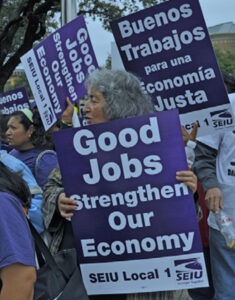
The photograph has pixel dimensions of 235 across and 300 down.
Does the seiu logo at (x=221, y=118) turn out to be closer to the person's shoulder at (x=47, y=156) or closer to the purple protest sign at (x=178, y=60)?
the purple protest sign at (x=178, y=60)

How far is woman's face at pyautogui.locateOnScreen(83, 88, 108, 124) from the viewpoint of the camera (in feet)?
7.18

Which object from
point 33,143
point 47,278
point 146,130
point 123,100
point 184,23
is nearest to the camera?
point 47,278

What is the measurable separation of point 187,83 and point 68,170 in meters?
1.09

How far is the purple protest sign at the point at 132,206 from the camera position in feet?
5.95

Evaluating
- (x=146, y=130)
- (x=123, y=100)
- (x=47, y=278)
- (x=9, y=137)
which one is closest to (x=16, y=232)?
(x=47, y=278)

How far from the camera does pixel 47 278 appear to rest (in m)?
1.48

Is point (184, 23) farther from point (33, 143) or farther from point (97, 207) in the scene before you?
point (33, 143)

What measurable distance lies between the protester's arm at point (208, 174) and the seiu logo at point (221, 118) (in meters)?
0.48

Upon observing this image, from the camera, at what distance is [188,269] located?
1.81 meters

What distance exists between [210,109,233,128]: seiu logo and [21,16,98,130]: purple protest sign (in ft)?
3.11

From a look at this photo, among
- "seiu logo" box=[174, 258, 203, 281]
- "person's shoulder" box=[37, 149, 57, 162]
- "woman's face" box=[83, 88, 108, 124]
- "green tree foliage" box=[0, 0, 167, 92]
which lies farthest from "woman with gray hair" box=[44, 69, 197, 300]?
"green tree foliage" box=[0, 0, 167, 92]

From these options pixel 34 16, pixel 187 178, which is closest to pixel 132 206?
pixel 187 178

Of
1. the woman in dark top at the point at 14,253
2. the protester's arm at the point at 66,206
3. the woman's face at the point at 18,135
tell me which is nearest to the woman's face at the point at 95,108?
the protester's arm at the point at 66,206

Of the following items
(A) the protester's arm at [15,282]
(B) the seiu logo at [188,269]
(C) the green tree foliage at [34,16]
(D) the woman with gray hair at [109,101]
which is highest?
(C) the green tree foliage at [34,16]
